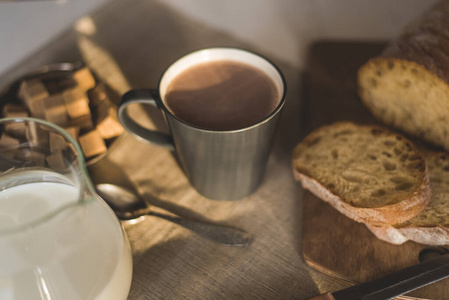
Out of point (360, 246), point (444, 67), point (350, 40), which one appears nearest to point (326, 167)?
point (360, 246)

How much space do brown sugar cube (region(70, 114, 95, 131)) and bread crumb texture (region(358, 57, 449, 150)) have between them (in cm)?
72

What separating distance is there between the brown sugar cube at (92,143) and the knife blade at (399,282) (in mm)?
570

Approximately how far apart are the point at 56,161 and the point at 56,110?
257 millimetres

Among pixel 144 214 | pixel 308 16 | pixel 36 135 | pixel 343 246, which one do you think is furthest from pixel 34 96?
pixel 308 16

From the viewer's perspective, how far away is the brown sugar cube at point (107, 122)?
99 cm

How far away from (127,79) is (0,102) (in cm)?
36

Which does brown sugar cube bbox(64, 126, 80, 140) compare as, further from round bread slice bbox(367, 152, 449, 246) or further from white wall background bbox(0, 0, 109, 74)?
round bread slice bbox(367, 152, 449, 246)

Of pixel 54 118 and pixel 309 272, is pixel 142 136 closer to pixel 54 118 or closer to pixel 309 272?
pixel 54 118

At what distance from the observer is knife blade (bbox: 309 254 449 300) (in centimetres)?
75

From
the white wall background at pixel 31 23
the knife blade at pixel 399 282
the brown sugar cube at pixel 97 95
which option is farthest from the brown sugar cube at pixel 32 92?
the knife blade at pixel 399 282

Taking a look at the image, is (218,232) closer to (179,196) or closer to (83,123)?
(179,196)

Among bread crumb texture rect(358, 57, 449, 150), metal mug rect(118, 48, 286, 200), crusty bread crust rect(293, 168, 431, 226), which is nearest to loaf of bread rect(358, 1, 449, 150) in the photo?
bread crumb texture rect(358, 57, 449, 150)

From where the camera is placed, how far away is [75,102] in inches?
38.0

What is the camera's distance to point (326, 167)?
3.20ft
